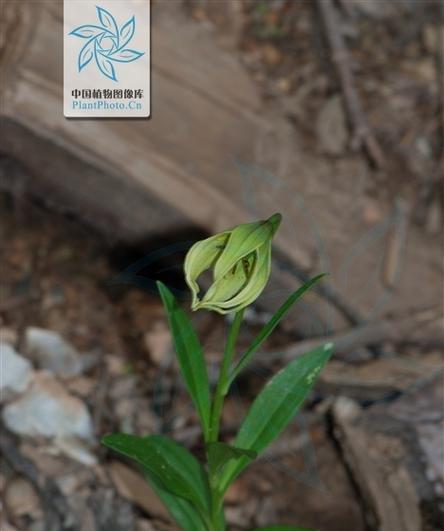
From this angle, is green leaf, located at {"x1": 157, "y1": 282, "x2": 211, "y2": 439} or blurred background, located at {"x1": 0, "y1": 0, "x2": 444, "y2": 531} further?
blurred background, located at {"x1": 0, "y1": 0, "x2": 444, "y2": 531}

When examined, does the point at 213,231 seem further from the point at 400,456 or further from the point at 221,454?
the point at 221,454

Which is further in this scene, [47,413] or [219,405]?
[47,413]

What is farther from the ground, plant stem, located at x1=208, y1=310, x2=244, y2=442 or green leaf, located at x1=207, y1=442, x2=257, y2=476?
plant stem, located at x1=208, y1=310, x2=244, y2=442

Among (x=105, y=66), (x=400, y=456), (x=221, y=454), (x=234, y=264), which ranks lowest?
(x=400, y=456)

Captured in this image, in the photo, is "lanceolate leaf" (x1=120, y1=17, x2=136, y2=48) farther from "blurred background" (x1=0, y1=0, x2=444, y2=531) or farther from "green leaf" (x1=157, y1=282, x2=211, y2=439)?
"green leaf" (x1=157, y1=282, x2=211, y2=439)

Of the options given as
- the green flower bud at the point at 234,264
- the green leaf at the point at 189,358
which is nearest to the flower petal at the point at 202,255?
the green flower bud at the point at 234,264

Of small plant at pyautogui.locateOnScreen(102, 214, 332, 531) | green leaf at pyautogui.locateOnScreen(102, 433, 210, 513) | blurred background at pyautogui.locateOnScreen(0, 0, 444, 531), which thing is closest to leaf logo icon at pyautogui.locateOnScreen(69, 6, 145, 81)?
blurred background at pyautogui.locateOnScreen(0, 0, 444, 531)

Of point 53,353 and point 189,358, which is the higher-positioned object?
point 189,358

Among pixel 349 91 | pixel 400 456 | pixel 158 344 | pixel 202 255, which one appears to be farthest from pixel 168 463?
pixel 349 91
